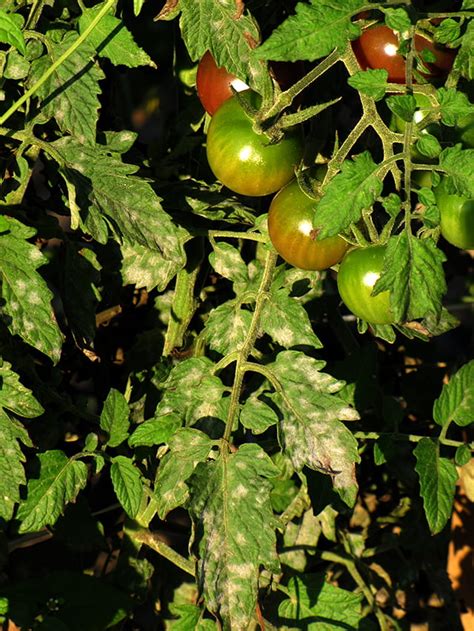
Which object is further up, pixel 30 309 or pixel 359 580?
pixel 30 309

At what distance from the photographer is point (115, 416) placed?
130 centimetres

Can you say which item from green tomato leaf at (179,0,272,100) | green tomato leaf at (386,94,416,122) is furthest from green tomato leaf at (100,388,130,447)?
green tomato leaf at (386,94,416,122)

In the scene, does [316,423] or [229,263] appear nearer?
[316,423]

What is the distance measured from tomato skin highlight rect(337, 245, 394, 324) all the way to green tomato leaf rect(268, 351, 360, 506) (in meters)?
0.11

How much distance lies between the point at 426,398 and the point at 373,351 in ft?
0.90

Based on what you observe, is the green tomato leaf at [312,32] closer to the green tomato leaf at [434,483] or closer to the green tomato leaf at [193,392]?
the green tomato leaf at [193,392]

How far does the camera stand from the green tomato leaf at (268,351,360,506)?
3.53 ft

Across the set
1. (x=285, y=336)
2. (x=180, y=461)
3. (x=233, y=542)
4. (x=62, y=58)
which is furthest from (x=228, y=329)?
(x=62, y=58)

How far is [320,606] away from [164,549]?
0.26 meters

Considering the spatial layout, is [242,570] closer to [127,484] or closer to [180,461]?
[180,461]

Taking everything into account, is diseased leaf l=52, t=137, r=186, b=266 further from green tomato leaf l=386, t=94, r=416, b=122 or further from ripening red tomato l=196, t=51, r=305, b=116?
green tomato leaf l=386, t=94, r=416, b=122

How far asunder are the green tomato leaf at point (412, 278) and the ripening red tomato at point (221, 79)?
1.08 ft

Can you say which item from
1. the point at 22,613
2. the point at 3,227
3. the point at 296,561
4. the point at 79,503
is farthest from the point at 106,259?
the point at 296,561

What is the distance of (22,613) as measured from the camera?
135 cm
